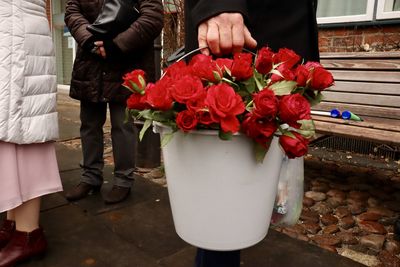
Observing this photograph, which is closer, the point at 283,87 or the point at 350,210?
the point at 283,87

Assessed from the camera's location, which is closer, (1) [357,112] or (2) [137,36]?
(2) [137,36]

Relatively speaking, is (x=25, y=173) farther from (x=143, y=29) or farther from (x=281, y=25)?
(x=281, y=25)

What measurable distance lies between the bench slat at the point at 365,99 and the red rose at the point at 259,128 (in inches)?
81.0

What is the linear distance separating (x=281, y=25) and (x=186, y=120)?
65cm

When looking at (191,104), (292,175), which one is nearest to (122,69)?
(292,175)

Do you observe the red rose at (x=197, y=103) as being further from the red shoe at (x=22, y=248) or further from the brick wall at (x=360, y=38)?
the brick wall at (x=360, y=38)

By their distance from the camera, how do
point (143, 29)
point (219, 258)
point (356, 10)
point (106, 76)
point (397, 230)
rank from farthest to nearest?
1. point (356, 10)
2. point (106, 76)
3. point (143, 29)
4. point (397, 230)
5. point (219, 258)

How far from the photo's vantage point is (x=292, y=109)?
0.97 m

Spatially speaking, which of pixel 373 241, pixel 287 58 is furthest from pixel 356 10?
pixel 287 58

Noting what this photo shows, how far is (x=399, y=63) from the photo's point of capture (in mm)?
2955

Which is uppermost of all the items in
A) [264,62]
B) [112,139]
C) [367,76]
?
[264,62]

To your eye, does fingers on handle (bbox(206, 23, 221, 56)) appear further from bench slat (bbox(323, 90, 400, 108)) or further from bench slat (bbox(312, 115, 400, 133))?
bench slat (bbox(323, 90, 400, 108))

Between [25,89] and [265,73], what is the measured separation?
1.26 meters

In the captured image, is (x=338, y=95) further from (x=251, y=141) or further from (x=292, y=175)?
(x=251, y=141)
